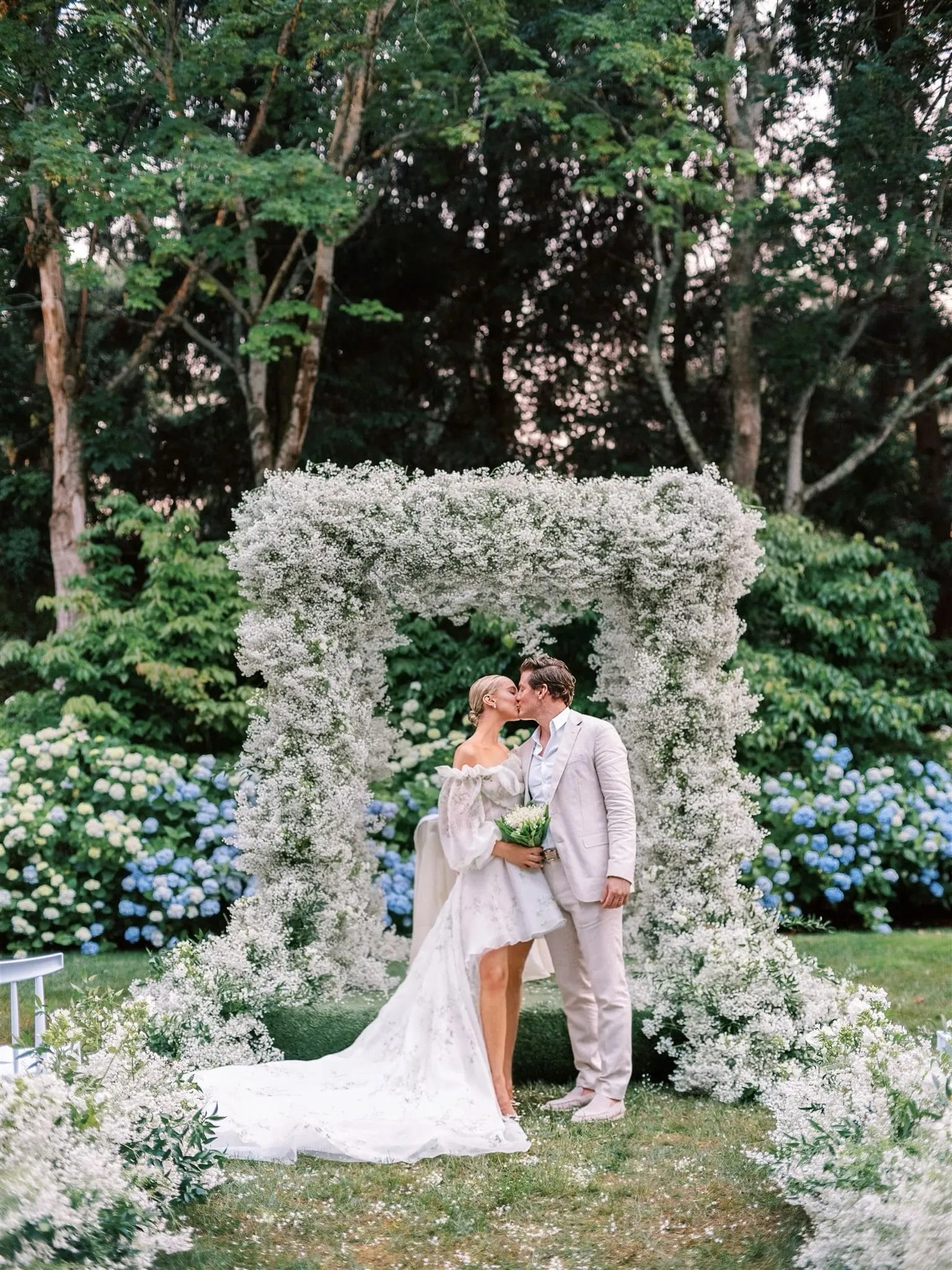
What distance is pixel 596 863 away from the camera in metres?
5.77

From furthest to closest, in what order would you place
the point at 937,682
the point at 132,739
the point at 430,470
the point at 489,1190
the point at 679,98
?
the point at 430,470
the point at 937,682
the point at 679,98
the point at 132,739
the point at 489,1190

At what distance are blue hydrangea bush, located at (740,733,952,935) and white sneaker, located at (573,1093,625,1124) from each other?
181 inches

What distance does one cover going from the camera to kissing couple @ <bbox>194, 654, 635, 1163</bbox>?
5594mm

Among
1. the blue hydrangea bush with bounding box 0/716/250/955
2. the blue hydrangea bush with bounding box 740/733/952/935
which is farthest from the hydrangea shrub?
the blue hydrangea bush with bounding box 740/733/952/935

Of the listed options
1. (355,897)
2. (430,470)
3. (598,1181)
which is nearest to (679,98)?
(430,470)

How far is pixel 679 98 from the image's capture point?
1242cm

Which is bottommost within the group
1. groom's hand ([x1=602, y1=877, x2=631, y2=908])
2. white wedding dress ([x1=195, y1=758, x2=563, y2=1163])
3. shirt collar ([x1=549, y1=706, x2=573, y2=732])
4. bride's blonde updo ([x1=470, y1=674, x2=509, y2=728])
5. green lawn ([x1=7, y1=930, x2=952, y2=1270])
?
green lawn ([x1=7, y1=930, x2=952, y2=1270])

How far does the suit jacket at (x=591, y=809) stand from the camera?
5.73 metres

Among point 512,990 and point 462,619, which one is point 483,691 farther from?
point 512,990

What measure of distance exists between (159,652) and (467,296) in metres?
7.25

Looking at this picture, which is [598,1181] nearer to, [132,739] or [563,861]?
[563,861]

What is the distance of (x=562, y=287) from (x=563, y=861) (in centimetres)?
1192

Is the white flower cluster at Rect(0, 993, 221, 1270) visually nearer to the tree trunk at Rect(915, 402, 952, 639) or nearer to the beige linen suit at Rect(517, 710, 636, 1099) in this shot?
the beige linen suit at Rect(517, 710, 636, 1099)

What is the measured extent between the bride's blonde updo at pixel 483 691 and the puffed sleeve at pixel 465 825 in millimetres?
Answer: 297
